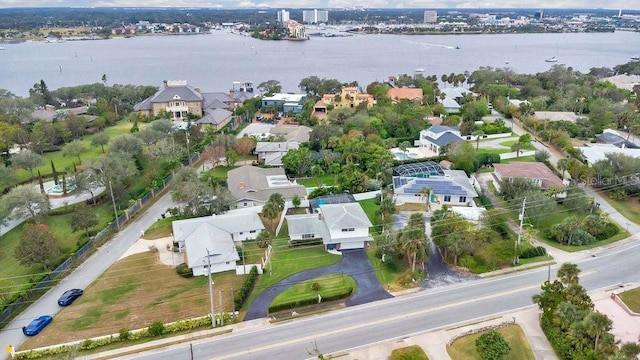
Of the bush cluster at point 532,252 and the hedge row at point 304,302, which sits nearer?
the hedge row at point 304,302

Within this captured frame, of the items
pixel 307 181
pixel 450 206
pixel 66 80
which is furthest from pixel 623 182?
pixel 66 80

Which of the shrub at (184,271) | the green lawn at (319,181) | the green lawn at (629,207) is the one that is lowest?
the shrub at (184,271)

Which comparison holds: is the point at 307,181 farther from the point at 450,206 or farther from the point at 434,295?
the point at 434,295

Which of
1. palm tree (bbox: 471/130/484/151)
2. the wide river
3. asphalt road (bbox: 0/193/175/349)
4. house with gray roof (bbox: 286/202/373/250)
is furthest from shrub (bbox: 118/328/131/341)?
the wide river

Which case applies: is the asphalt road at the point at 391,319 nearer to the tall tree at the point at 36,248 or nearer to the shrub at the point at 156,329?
the shrub at the point at 156,329

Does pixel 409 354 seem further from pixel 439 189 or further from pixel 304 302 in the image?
pixel 439 189

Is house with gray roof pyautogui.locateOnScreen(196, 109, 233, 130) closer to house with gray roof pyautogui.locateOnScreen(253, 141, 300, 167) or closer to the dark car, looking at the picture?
house with gray roof pyautogui.locateOnScreen(253, 141, 300, 167)

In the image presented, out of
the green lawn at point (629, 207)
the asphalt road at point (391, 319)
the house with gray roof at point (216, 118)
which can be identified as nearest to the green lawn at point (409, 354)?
the asphalt road at point (391, 319)
